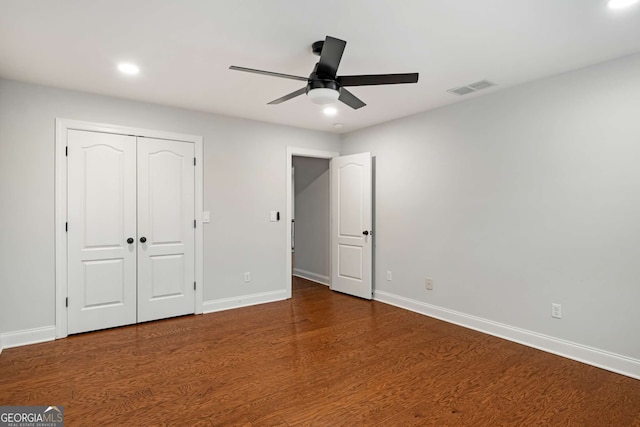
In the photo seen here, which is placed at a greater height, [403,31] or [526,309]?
[403,31]

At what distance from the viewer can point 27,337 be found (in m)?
3.29

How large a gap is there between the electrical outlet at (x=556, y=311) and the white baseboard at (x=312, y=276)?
342 centimetres

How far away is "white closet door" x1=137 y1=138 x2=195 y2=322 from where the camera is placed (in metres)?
3.91

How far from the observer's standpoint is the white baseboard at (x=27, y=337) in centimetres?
320

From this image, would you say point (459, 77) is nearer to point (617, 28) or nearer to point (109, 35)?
point (617, 28)

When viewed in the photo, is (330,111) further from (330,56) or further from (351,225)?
(330,56)

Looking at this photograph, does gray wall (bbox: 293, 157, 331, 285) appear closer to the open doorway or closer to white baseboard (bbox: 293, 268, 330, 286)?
white baseboard (bbox: 293, 268, 330, 286)

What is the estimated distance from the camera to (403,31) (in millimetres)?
2346

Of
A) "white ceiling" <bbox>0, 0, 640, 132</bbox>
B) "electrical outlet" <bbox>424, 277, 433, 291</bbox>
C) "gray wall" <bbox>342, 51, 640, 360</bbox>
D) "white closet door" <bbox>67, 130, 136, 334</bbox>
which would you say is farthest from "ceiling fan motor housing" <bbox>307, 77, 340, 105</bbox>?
"electrical outlet" <bbox>424, 277, 433, 291</bbox>

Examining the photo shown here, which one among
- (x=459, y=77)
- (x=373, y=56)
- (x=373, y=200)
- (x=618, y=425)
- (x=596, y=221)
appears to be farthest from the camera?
(x=373, y=200)

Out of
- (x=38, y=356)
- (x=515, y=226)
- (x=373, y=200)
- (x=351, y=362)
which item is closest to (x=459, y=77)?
(x=515, y=226)

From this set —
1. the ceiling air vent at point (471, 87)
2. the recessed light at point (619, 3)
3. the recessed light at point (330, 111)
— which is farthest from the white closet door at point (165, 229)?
the recessed light at point (619, 3)

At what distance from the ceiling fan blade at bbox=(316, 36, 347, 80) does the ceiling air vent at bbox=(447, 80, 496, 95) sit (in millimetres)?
1719

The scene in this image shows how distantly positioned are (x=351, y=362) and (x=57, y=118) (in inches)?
145
